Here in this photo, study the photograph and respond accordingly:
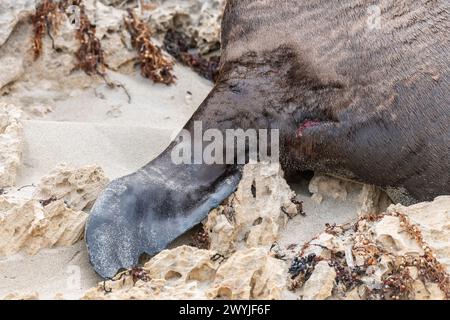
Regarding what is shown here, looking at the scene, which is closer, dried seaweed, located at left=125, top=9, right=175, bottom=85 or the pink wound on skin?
the pink wound on skin

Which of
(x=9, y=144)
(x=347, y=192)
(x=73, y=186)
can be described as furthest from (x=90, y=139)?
(x=347, y=192)

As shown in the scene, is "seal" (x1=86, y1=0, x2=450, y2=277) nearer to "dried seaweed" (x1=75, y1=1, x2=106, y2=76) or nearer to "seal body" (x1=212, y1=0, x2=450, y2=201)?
"seal body" (x1=212, y1=0, x2=450, y2=201)

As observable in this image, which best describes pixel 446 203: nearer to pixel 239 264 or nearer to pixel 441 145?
pixel 441 145

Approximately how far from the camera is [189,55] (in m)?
5.48

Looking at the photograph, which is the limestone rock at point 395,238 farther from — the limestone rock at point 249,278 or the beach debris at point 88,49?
the beach debris at point 88,49

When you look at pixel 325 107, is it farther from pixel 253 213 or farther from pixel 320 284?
pixel 320 284

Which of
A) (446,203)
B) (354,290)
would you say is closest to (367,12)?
(446,203)

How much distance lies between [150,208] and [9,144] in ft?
2.48

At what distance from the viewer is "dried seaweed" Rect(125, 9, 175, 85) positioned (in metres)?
5.12

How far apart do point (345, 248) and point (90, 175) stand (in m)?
1.23

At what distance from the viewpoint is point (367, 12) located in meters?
4.00

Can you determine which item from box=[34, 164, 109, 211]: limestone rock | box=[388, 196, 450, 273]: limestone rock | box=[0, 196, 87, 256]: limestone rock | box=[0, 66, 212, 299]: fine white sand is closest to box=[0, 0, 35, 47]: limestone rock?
box=[0, 66, 212, 299]: fine white sand

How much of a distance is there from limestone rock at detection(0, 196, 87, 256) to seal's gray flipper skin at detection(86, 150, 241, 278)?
0.11 m

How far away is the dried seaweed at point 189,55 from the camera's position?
5.45 meters
